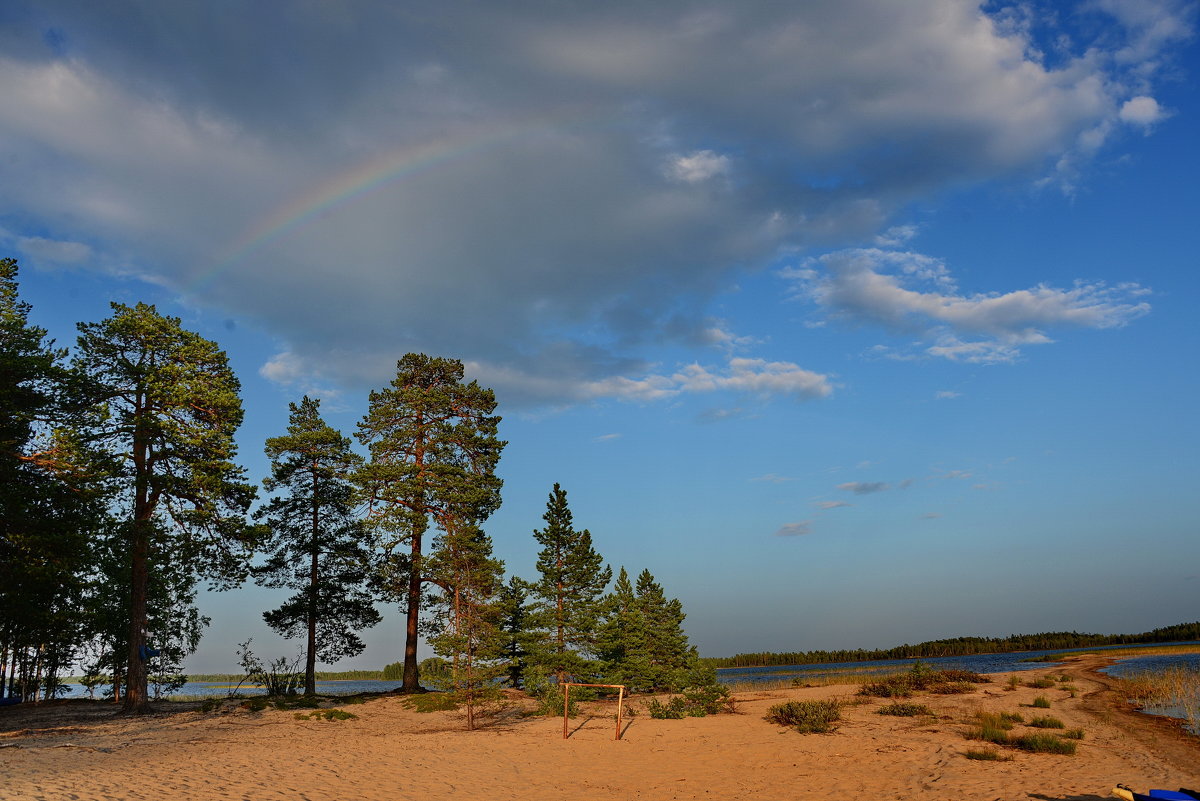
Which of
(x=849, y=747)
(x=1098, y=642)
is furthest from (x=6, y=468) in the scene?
(x=1098, y=642)

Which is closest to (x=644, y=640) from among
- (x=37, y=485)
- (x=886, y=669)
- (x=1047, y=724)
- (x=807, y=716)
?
(x=807, y=716)

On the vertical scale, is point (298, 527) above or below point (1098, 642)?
above

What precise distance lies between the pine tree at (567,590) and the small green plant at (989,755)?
68.6 feet

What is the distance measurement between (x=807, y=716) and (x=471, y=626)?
11.7 metres

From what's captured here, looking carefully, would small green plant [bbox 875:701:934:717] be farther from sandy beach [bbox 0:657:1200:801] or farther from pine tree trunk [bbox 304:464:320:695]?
pine tree trunk [bbox 304:464:320:695]

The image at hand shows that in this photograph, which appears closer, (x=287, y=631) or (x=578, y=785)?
(x=578, y=785)

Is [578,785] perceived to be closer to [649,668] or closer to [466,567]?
[466,567]

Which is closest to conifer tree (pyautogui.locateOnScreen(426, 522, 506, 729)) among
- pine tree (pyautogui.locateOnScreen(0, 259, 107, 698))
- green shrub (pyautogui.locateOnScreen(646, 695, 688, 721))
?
green shrub (pyautogui.locateOnScreen(646, 695, 688, 721))

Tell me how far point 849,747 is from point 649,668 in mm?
21978

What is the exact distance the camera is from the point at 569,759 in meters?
19.3

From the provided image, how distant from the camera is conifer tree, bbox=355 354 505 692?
34031mm

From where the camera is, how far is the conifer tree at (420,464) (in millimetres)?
34031

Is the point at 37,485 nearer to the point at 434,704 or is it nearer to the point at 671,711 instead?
the point at 434,704

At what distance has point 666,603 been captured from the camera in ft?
141
